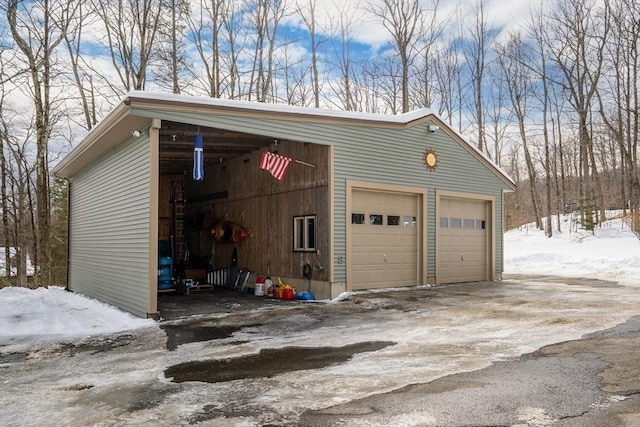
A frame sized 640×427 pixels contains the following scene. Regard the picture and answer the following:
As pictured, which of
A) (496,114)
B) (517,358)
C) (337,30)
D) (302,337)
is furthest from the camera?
(496,114)

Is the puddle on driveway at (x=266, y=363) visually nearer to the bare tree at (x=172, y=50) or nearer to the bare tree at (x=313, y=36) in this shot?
the bare tree at (x=172, y=50)

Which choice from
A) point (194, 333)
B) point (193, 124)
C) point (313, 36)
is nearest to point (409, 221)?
point (193, 124)

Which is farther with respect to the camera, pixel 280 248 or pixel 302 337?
pixel 280 248

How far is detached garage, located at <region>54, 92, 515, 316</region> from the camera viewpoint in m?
8.75

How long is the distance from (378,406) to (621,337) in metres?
3.88

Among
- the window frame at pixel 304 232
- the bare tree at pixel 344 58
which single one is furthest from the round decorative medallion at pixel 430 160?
the bare tree at pixel 344 58

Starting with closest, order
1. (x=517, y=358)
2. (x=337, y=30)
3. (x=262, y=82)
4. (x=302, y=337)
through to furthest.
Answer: (x=517, y=358), (x=302, y=337), (x=262, y=82), (x=337, y=30)

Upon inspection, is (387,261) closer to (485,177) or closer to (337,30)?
(485,177)

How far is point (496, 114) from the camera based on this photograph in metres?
30.8

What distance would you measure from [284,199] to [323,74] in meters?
16.9

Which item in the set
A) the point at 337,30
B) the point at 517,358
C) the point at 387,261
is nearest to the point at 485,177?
the point at 387,261

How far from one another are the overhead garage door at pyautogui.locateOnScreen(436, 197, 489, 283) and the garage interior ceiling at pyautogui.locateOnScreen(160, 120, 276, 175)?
5.07m

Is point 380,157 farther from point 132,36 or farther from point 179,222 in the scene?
point 132,36

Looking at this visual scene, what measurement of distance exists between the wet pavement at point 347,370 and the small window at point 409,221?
139 inches
